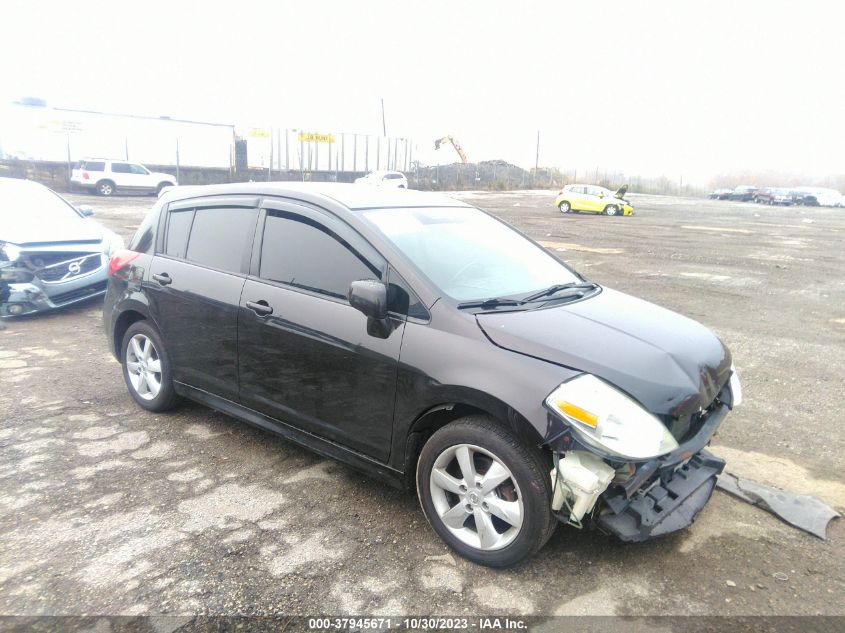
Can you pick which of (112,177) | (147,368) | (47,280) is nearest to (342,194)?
(147,368)

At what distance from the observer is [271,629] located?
248cm

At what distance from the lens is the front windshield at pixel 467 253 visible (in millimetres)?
3363

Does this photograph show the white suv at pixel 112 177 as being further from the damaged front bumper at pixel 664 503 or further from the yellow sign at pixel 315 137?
the damaged front bumper at pixel 664 503

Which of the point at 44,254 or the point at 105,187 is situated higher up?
the point at 105,187

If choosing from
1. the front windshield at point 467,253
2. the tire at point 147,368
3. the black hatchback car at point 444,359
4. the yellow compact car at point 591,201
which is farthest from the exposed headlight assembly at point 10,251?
the yellow compact car at point 591,201

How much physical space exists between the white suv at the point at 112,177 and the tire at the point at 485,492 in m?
29.5

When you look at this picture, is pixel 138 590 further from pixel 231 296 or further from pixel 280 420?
pixel 231 296

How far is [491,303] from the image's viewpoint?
3217 millimetres

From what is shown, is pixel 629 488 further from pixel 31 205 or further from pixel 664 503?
pixel 31 205

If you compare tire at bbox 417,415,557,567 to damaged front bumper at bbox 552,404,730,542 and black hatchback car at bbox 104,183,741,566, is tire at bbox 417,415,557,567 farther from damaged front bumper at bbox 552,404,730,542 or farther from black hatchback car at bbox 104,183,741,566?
damaged front bumper at bbox 552,404,730,542

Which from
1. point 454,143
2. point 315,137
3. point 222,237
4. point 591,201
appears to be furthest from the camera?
point 454,143

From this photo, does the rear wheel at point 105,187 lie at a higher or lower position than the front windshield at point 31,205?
lower

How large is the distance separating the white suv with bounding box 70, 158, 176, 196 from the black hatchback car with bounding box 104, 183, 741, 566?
27906 mm

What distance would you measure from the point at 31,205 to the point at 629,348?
849 centimetres
